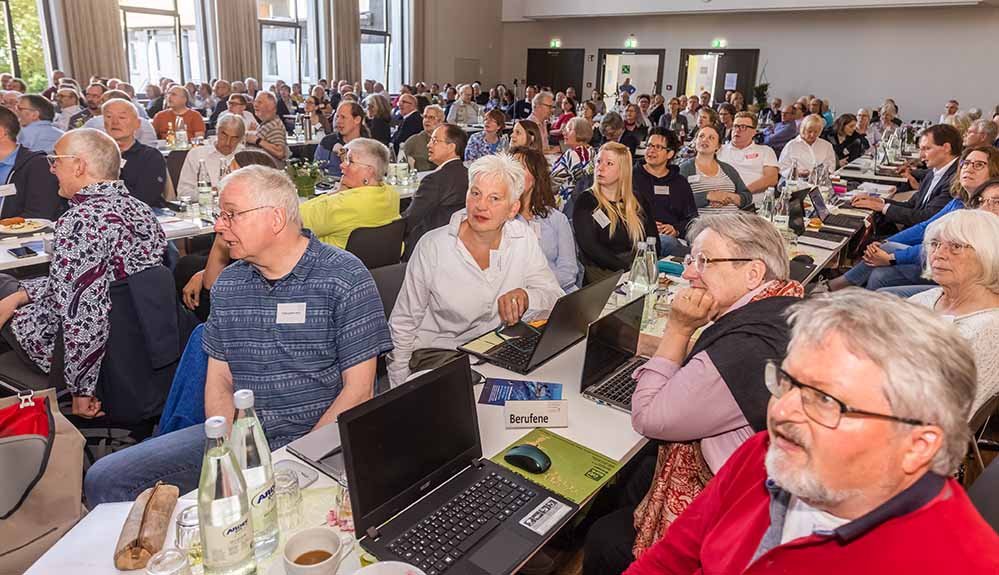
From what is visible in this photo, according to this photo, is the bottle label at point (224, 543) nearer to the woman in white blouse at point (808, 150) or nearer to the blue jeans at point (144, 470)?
the blue jeans at point (144, 470)

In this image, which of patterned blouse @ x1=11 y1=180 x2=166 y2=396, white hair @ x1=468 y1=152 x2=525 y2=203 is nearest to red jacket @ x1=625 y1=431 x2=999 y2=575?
white hair @ x1=468 y1=152 x2=525 y2=203

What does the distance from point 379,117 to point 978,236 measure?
7.19 metres

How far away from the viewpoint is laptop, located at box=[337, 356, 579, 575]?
4.46ft

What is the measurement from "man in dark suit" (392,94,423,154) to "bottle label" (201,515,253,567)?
7.89 meters

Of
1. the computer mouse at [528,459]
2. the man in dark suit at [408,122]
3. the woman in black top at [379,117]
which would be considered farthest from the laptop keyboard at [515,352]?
the man in dark suit at [408,122]

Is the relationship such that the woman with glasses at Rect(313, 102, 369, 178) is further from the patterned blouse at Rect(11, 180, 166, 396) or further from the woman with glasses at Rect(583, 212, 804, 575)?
the woman with glasses at Rect(583, 212, 804, 575)

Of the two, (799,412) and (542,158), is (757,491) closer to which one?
(799,412)

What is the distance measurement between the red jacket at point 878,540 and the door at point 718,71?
16154 millimetres

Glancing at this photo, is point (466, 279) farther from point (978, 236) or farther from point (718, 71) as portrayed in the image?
point (718, 71)

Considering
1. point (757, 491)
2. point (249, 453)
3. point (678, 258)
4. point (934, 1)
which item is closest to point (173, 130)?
point (678, 258)

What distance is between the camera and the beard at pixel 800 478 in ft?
3.46

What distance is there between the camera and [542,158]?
3797 millimetres

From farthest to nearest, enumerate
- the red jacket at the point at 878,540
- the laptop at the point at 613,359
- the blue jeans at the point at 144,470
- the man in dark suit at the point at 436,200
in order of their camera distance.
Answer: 1. the man in dark suit at the point at 436,200
2. the laptop at the point at 613,359
3. the blue jeans at the point at 144,470
4. the red jacket at the point at 878,540

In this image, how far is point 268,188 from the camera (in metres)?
1.98
